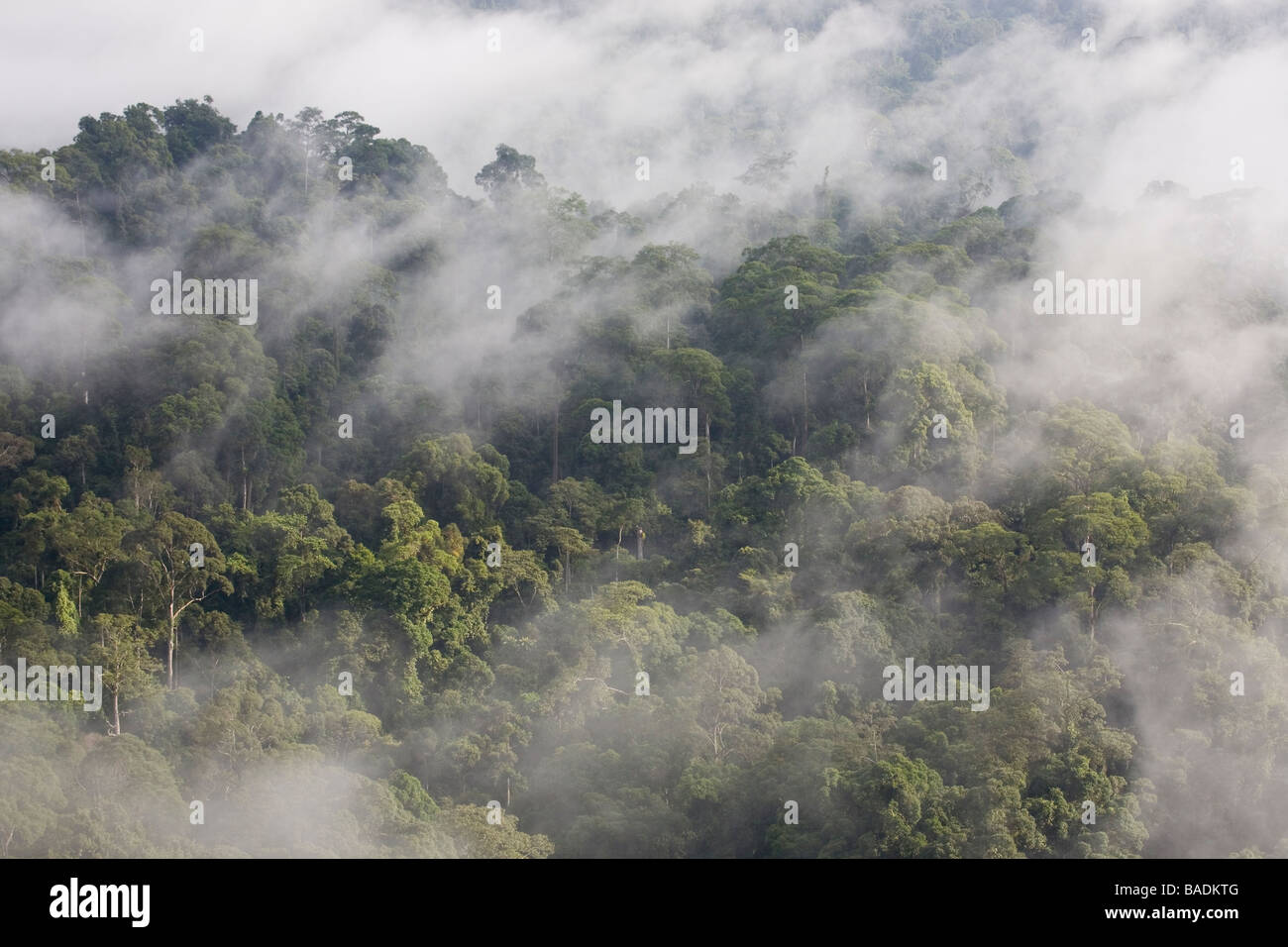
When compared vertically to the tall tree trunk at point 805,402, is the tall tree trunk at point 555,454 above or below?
below

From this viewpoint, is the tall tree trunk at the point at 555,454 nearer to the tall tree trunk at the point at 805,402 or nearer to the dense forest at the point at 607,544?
the dense forest at the point at 607,544

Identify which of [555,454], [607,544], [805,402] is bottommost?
[607,544]

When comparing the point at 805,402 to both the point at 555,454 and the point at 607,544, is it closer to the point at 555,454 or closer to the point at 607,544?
the point at 555,454

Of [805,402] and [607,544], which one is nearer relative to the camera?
[607,544]

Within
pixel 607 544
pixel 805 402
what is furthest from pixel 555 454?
pixel 805 402

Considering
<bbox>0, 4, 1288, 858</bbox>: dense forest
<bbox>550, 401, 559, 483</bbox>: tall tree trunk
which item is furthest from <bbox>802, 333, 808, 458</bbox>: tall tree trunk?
<bbox>550, 401, 559, 483</bbox>: tall tree trunk

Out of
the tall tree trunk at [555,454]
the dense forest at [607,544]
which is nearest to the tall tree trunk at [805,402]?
the dense forest at [607,544]

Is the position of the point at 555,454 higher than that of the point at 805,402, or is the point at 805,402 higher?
the point at 805,402

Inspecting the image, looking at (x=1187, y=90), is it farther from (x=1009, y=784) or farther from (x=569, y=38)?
(x=1009, y=784)

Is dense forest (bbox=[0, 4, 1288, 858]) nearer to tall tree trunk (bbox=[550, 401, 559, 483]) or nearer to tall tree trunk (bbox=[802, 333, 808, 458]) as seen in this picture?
tall tree trunk (bbox=[802, 333, 808, 458])
